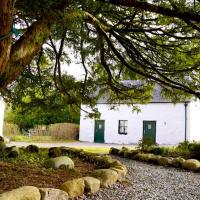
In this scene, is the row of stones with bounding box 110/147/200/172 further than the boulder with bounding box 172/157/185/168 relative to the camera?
No

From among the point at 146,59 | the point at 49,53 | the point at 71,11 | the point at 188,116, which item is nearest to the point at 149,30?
the point at 146,59

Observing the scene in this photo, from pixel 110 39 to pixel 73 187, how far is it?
3.49 m

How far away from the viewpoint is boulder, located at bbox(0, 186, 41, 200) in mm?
5090

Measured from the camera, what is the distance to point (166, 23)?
8.03m

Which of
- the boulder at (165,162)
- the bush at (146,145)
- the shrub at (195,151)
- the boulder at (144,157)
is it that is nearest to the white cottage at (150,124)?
the bush at (146,145)

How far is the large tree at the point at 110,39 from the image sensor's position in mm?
5035

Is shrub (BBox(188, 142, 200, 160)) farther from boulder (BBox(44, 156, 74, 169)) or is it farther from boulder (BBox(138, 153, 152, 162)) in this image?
boulder (BBox(44, 156, 74, 169))

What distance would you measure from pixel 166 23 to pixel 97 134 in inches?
1139

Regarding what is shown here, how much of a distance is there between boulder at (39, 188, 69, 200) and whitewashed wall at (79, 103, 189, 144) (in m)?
24.6

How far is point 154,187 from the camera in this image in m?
8.34

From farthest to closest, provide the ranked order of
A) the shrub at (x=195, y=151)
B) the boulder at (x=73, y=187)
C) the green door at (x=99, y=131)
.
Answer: the green door at (x=99, y=131) → the shrub at (x=195, y=151) → the boulder at (x=73, y=187)

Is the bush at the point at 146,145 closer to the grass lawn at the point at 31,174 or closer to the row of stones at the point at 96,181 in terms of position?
the row of stones at the point at 96,181

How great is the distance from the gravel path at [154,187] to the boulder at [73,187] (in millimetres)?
122

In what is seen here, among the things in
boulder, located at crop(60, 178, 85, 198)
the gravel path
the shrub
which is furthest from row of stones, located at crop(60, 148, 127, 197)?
the shrub
